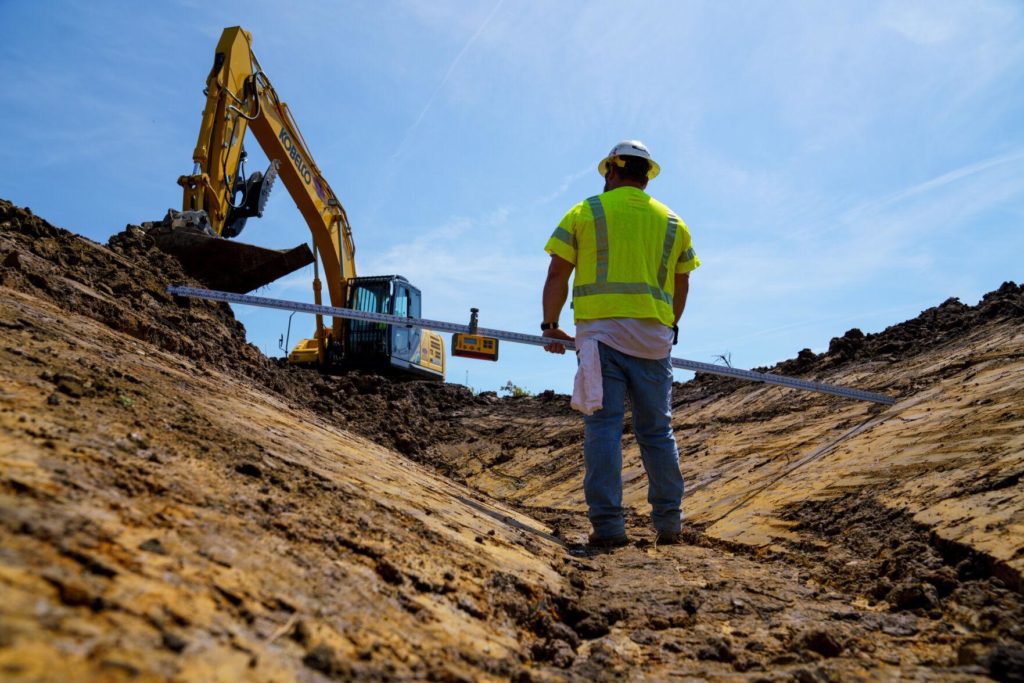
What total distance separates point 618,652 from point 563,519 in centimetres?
351

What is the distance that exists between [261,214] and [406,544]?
866cm

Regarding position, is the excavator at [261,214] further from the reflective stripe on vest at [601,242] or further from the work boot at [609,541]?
the work boot at [609,541]

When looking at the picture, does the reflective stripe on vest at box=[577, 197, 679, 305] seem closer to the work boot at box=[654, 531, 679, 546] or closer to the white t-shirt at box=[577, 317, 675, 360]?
the white t-shirt at box=[577, 317, 675, 360]

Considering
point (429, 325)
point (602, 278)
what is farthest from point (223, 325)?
point (602, 278)

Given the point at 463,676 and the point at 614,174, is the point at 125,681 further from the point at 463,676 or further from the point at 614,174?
the point at 614,174

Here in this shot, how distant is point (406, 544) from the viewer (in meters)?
2.65

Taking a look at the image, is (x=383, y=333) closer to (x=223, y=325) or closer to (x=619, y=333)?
(x=223, y=325)

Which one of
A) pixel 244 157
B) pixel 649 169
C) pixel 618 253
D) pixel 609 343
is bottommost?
pixel 609 343

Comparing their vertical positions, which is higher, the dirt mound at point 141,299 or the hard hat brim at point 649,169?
the hard hat brim at point 649,169

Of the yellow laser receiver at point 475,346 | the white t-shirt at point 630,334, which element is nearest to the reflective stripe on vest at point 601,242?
the white t-shirt at point 630,334

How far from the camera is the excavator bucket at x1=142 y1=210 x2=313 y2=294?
8758 mm

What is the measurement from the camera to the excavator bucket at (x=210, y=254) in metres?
8.76

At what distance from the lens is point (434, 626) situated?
2.07 m

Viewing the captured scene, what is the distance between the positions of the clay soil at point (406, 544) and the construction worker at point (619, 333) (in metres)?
0.32
